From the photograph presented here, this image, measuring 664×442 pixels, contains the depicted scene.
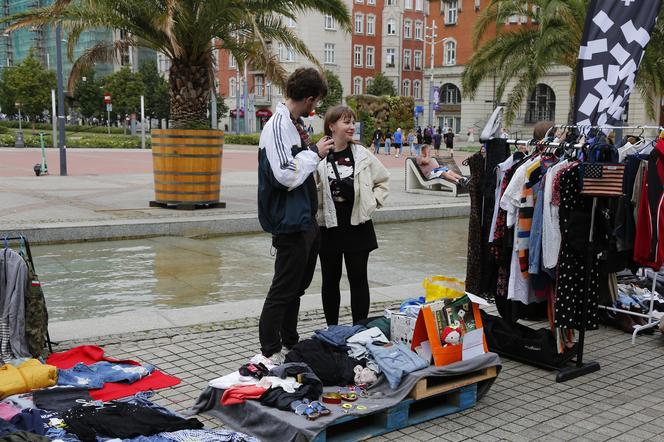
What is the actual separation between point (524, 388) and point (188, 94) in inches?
393

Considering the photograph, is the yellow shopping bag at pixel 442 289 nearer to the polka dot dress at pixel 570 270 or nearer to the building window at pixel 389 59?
the polka dot dress at pixel 570 270

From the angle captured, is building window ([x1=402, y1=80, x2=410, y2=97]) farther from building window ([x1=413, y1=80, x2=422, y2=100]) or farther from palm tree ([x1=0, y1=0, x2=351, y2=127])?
palm tree ([x1=0, y1=0, x2=351, y2=127])

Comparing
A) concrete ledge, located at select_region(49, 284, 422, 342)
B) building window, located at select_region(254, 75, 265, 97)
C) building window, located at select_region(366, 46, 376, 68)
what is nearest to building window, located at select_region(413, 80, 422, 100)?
building window, located at select_region(366, 46, 376, 68)

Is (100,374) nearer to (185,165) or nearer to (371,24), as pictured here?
(185,165)

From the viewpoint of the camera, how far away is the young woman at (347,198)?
5.14 metres

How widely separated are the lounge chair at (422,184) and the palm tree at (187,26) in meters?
4.54

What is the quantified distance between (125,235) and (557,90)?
5076cm

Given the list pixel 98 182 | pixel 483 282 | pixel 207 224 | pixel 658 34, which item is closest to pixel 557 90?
pixel 658 34

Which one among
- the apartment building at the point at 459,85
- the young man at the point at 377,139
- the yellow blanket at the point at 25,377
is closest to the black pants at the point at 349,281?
the yellow blanket at the point at 25,377

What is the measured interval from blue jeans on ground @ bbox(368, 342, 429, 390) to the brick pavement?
13.1 inches

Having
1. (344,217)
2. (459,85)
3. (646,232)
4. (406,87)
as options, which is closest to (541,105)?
(459,85)

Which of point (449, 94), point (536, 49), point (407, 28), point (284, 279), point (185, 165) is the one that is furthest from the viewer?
point (407, 28)

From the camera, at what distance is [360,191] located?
5156 mm

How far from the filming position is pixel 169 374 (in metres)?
4.93
